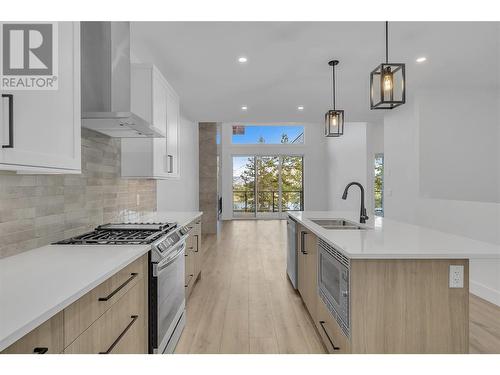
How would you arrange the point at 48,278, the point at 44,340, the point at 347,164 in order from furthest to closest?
the point at 347,164 < the point at 48,278 < the point at 44,340

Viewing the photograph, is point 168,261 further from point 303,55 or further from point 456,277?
point 303,55

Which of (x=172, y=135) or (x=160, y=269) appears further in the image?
(x=172, y=135)

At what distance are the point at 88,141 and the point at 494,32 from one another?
3.61m

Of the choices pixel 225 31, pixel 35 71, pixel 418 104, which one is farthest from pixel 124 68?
pixel 418 104

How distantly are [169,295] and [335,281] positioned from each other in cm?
114

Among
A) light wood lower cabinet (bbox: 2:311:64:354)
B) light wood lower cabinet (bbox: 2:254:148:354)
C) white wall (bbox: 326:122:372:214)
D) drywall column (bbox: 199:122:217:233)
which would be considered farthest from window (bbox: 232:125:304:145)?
light wood lower cabinet (bbox: 2:311:64:354)

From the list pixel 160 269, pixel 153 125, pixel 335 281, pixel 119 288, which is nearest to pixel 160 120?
pixel 153 125

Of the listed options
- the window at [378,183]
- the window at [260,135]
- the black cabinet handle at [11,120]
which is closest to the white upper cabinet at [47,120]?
the black cabinet handle at [11,120]

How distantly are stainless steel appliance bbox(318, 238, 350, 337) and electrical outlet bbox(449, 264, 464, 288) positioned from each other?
1.81 feet

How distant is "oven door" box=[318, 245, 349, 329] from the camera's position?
5.87 feet

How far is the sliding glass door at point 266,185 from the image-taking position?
10273 millimetres

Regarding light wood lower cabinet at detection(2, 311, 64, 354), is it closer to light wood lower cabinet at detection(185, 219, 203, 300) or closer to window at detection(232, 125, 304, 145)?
light wood lower cabinet at detection(185, 219, 203, 300)

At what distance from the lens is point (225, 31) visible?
2615 mm

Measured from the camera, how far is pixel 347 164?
27.2 feet
